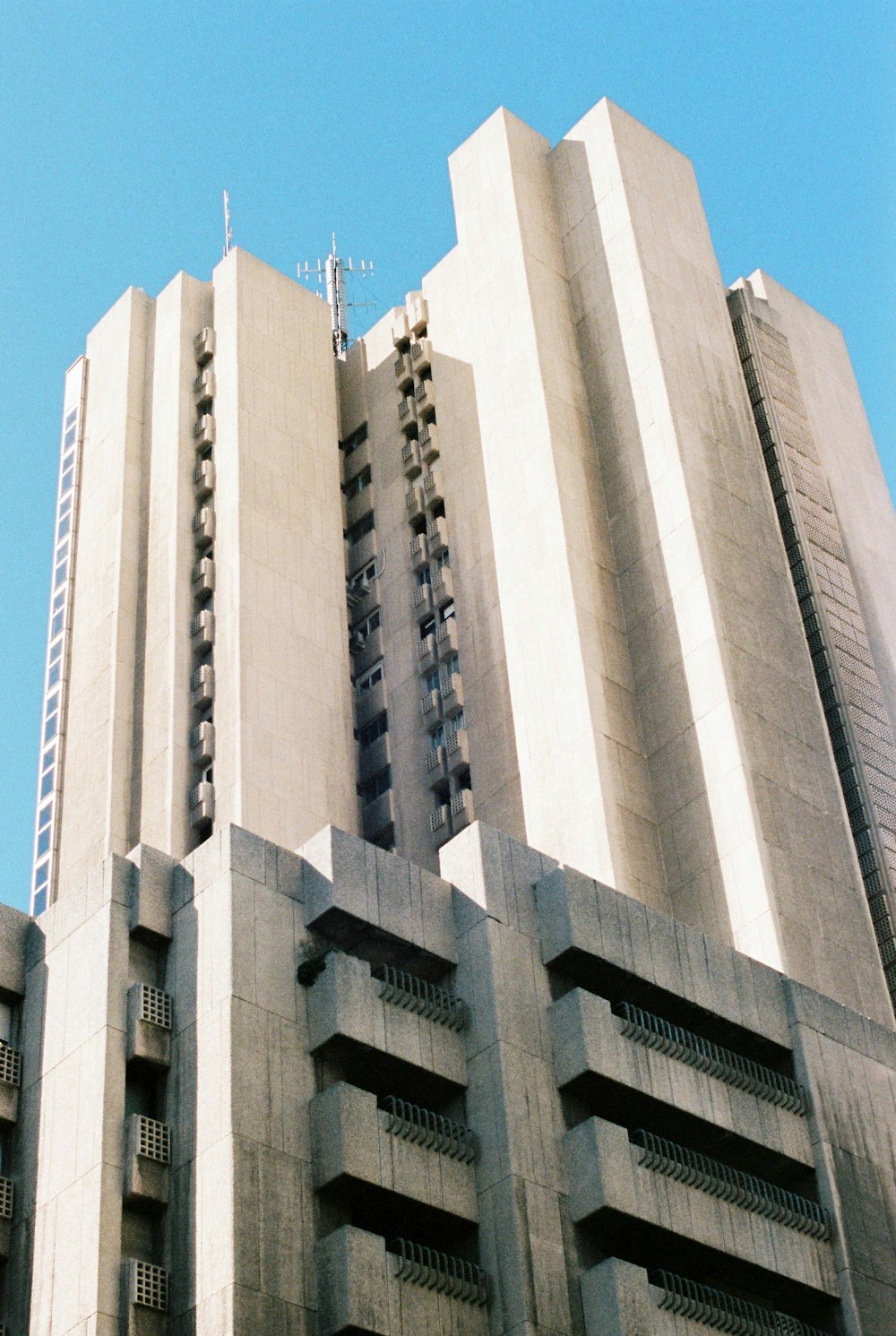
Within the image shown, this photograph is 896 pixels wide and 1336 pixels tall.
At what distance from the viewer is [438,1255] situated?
153 ft

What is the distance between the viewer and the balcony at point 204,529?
86.0 m

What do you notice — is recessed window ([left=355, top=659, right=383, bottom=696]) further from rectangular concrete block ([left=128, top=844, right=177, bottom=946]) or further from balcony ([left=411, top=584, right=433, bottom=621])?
rectangular concrete block ([left=128, top=844, right=177, bottom=946])

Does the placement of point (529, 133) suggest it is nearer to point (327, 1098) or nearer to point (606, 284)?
point (606, 284)

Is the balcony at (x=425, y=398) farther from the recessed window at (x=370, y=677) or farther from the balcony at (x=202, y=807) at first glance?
the balcony at (x=202, y=807)

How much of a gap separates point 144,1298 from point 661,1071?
15975 mm

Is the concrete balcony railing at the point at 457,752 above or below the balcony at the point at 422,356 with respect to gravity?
below

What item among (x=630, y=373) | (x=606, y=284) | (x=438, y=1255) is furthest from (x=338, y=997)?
(x=606, y=284)

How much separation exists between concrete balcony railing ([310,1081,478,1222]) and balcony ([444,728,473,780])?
2978cm

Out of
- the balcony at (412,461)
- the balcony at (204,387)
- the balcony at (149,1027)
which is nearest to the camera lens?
the balcony at (149,1027)

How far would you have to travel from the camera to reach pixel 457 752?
78812 millimetres

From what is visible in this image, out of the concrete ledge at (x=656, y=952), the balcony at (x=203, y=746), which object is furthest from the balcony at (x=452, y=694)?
the concrete ledge at (x=656, y=952)

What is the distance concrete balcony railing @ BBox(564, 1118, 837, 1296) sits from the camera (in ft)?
161

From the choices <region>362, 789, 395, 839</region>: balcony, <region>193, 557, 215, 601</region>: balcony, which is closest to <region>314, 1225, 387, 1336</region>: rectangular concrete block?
<region>362, 789, 395, 839</region>: balcony

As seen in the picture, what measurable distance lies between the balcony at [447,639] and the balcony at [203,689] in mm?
9344
